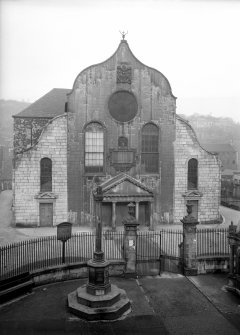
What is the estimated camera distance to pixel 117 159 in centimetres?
2522

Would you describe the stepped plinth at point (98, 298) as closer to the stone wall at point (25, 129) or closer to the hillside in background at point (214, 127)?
the stone wall at point (25, 129)

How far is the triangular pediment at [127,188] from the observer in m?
23.6

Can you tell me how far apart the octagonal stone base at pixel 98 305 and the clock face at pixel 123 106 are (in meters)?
16.2

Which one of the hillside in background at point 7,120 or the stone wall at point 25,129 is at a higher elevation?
the hillside in background at point 7,120

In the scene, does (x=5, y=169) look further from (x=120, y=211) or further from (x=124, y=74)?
(x=124, y=74)

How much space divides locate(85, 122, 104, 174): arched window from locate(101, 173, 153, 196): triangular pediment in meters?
1.97

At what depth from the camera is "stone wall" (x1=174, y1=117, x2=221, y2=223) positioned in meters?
26.0

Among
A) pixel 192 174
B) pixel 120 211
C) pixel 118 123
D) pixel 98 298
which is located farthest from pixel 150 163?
pixel 98 298

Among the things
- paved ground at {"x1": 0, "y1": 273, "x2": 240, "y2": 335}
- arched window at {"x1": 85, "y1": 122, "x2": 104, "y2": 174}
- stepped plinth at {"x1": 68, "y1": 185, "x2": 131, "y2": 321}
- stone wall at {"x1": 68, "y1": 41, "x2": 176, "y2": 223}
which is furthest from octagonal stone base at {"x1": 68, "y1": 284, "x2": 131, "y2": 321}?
arched window at {"x1": 85, "y1": 122, "x2": 104, "y2": 174}

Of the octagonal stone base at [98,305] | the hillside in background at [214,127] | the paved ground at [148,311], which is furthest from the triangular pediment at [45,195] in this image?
the hillside in background at [214,127]

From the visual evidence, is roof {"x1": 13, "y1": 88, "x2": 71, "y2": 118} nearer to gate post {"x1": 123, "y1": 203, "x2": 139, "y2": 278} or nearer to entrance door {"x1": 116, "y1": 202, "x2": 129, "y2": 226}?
entrance door {"x1": 116, "y1": 202, "x2": 129, "y2": 226}

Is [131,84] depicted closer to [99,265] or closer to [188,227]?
[188,227]

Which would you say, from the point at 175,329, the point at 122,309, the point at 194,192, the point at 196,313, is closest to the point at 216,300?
the point at 196,313

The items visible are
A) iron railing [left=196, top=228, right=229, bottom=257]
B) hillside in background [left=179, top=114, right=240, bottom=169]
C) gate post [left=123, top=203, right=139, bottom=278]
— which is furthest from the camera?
hillside in background [left=179, top=114, right=240, bottom=169]
